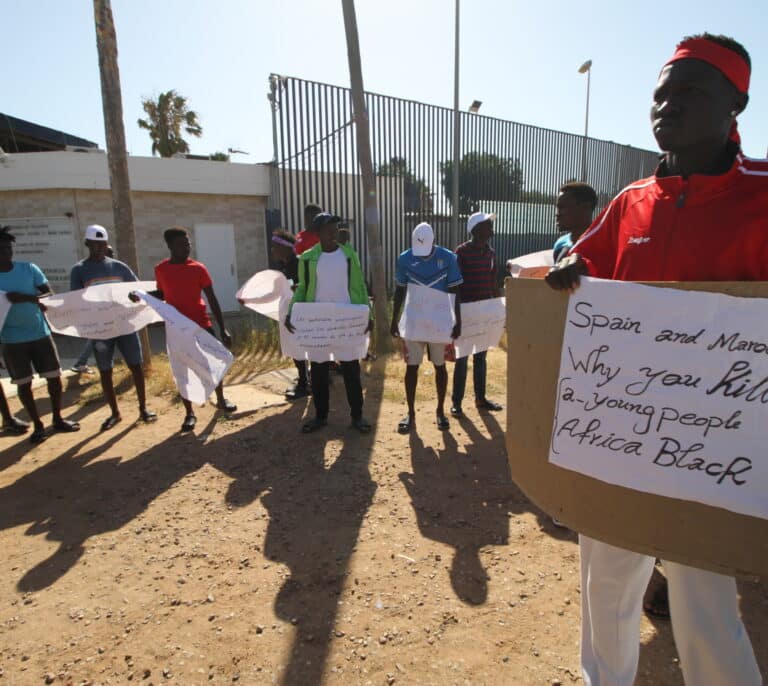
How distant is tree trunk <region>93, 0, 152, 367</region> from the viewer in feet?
20.8

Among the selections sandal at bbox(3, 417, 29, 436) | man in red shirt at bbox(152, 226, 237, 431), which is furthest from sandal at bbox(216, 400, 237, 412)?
sandal at bbox(3, 417, 29, 436)

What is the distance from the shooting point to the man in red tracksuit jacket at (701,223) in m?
1.29

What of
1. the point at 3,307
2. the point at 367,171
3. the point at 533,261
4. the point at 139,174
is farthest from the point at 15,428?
the point at 139,174

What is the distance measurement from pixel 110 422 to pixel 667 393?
510cm

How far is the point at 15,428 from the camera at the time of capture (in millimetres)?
4898

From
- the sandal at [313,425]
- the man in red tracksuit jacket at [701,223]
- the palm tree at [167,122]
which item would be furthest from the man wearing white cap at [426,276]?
the palm tree at [167,122]

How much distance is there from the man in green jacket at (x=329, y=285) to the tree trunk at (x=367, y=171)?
3.28 metres

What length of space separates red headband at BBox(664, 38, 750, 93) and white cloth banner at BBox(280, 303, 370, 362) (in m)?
3.37

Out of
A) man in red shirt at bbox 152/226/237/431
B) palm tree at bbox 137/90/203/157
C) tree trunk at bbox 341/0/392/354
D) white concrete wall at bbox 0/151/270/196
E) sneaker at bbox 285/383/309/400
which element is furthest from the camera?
palm tree at bbox 137/90/203/157

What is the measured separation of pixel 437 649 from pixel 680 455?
56.2 inches

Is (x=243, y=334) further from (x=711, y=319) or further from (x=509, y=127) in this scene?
(x=509, y=127)

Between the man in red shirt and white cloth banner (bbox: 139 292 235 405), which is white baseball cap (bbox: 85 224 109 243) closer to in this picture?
the man in red shirt

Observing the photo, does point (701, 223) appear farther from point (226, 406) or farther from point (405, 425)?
point (226, 406)

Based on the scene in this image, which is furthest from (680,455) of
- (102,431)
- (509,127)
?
A: (509,127)
